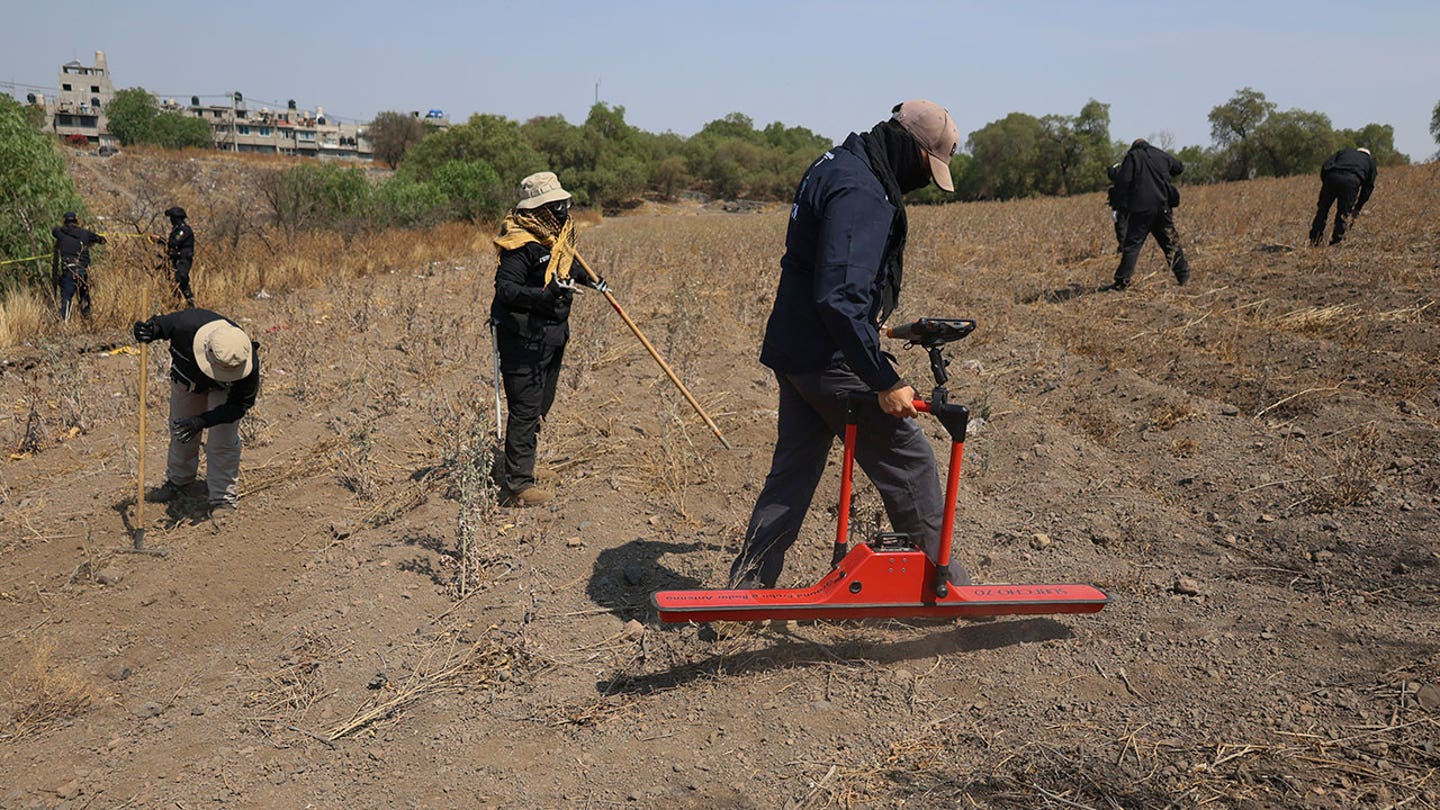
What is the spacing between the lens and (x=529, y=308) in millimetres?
5070

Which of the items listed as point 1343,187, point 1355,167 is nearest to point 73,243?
point 1343,187

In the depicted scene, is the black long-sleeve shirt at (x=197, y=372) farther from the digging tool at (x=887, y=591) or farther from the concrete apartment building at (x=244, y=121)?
the concrete apartment building at (x=244, y=121)

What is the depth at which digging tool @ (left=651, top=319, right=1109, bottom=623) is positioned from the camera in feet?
10.8

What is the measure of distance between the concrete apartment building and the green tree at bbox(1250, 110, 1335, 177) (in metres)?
82.2

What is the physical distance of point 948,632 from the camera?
151 inches

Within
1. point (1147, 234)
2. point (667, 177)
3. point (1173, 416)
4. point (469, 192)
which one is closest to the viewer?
point (1173, 416)

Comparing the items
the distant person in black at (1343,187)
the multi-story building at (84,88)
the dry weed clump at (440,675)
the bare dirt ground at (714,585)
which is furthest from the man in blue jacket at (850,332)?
the multi-story building at (84,88)

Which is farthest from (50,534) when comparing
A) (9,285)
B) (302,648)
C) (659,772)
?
(9,285)

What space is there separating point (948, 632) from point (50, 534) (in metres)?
4.82

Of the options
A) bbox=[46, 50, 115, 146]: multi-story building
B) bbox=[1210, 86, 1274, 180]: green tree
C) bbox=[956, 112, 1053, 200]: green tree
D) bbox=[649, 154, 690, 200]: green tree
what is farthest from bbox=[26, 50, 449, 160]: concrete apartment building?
bbox=[1210, 86, 1274, 180]: green tree

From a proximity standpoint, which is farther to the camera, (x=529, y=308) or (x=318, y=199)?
(x=318, y=199)

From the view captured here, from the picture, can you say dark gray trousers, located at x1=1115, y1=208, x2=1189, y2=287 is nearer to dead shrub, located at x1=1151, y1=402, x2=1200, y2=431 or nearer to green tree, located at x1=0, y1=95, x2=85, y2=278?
dead shrub, located at x1=1151, y1=402, x2=1200, y2=431

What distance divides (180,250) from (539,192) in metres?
8.41

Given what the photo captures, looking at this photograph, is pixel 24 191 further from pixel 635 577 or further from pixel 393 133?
pixel 393 133
